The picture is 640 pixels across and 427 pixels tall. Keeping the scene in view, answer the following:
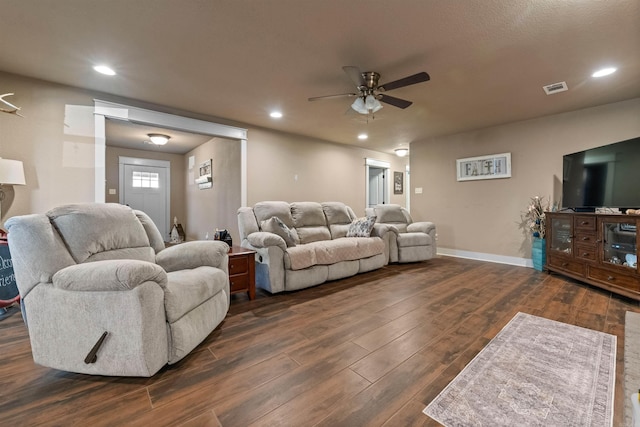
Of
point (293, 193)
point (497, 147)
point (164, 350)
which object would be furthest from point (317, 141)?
point (164, 350)

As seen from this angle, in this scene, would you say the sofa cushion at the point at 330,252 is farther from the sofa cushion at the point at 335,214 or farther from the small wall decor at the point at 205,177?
the small wall decor at the point at 205,177

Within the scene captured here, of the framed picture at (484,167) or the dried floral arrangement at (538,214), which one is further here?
the framed picture at (484,167)

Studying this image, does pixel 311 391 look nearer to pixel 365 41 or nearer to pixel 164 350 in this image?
pixel 164 350

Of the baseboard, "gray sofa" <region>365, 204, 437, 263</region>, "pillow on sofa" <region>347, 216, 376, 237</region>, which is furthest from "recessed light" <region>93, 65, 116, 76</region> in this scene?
the baseboard

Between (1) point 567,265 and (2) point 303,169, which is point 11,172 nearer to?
(2) point 303,169

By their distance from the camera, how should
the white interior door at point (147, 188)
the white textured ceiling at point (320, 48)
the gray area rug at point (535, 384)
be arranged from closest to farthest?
1. the gray area rug at point (535, 384)
2. the white textured ceiling at point (320, 48)
3. the white interior door at point (147, 188)

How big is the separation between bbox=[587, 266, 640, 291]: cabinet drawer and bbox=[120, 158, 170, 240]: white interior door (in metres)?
7.95

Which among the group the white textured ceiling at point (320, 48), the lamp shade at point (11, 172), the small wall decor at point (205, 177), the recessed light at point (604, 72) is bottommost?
the lamp shade at point (11, 172)

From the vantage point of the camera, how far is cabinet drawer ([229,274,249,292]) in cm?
264

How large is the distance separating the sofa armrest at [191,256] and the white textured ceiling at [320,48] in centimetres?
170

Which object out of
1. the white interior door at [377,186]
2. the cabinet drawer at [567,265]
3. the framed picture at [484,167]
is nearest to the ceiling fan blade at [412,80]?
the cabinet drawer at [567,265]

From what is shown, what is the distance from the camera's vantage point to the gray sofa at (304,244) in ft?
9.50

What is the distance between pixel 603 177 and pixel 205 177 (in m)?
6.23

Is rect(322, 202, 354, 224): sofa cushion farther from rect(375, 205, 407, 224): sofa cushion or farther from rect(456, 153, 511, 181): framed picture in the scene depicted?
rect(456, 153, 511, 181): framed picture
